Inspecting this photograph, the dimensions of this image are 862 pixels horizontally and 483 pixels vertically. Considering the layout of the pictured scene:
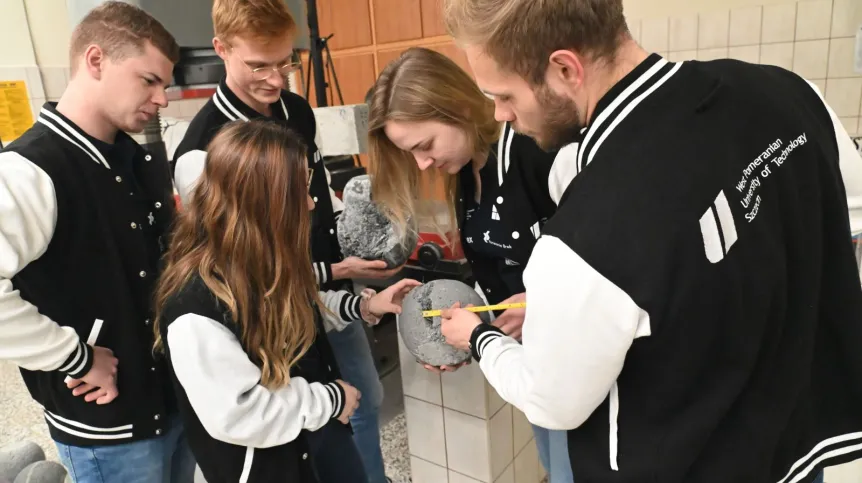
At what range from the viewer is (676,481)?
2.31ft

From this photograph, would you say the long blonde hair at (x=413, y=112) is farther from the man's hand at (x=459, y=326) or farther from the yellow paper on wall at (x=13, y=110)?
the yellow paper on wall at (x=13, y=110)

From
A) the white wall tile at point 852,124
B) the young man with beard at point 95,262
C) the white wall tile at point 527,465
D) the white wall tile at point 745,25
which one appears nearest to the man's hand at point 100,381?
the young man with beard at point 95,262

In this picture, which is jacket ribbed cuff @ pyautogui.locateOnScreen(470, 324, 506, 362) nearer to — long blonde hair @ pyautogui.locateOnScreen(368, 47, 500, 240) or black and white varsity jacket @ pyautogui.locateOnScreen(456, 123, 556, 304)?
black and white varsity jacket @ pyautogui.locateOnScreen(456, 123, 556, 304)

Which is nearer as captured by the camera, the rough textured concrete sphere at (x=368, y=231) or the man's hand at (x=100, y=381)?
the man's hand at (x=100, y=381)

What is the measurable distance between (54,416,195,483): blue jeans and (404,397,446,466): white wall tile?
699 millimetres

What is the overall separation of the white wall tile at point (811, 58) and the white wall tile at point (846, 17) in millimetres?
50

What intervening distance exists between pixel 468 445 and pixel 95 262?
3.45 feet

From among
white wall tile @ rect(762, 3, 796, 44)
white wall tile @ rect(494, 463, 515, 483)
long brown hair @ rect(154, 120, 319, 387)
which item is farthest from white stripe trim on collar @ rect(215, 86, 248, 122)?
white wall tile @ rect(762, 3, 796, 44)

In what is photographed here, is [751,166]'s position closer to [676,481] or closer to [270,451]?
[676,481]

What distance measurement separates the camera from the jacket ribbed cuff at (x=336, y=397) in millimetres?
1086

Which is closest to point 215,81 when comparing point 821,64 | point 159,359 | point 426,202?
point 426,202

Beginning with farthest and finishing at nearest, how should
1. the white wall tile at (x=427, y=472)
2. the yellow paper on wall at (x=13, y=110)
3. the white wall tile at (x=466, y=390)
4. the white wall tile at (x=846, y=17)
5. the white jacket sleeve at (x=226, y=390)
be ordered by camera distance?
1. the yellow paper on wall at (x=13, y=110)
2. the white wall tile at (x=846, y=17)
3. the white wall tile at (x=427, y=472)
4. the white wall tile at (x=466, y=390)
5. the white jacket sleeve at (x=226, y=390)

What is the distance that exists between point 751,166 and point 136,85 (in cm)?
107

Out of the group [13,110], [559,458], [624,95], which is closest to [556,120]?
[624,95]
